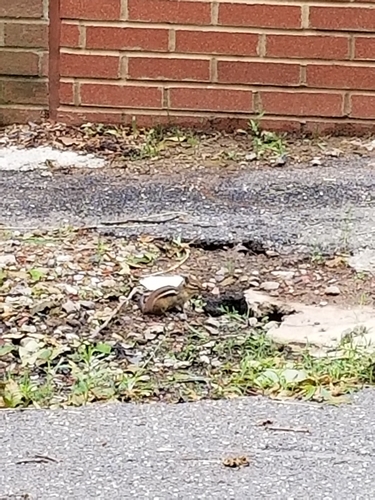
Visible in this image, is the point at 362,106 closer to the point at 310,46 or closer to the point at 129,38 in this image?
the point at 310,46

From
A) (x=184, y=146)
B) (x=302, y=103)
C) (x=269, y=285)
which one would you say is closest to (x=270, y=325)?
(x=269, y=285)

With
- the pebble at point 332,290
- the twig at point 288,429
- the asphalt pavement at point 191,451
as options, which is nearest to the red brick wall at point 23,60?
the pebble at point 332,290

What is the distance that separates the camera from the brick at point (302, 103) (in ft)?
20.9

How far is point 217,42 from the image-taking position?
20.7 ft

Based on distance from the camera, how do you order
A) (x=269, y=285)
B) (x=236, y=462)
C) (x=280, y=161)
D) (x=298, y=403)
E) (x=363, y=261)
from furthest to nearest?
1. (x=280, y=161)
2. (x=363, y=261)
3. (x=269, y=285)
4. (x=298, y=403)
5. (x=236, y=462)

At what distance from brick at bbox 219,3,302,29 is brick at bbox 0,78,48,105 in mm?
1087

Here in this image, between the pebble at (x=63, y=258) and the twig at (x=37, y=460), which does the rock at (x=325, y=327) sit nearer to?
the pebble at (x=63, y=258)

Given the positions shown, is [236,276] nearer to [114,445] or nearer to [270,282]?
[270,282]

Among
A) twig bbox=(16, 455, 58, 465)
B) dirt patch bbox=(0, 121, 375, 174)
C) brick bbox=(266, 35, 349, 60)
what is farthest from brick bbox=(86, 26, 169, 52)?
twig bbox=(16, 455, 58, 465)

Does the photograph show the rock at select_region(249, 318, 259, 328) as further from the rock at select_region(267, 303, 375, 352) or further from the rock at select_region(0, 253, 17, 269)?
the rock at select_region(0, 253, 17, 269)

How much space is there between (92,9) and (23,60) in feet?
1.59

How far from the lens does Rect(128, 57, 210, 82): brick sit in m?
6.34

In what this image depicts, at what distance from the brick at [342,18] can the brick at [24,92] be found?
1.54 meters

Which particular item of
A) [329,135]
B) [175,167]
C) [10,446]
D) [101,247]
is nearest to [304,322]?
[101,247]
